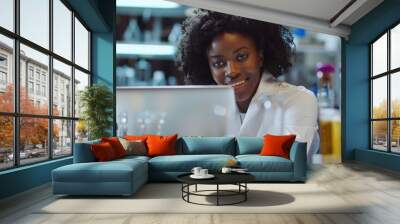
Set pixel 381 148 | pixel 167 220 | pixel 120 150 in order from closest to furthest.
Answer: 1. pixel 167 220
2. pixel 120 150
3. pixel 381 148

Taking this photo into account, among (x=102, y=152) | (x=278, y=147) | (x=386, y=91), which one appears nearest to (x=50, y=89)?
(x=102, y=152)

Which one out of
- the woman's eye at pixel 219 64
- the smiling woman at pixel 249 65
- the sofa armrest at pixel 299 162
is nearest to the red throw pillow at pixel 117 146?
the sofa armrest at pixel 299 162

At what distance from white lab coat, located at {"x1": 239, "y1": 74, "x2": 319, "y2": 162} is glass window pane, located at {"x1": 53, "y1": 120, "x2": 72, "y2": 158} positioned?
3569 millimetres

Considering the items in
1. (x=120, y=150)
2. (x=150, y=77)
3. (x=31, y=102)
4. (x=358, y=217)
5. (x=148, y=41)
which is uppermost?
(x=148, y=41)

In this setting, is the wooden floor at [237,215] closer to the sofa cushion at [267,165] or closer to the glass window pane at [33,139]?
the glass window pane at [33,139]

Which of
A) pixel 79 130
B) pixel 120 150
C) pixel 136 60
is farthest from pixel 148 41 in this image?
pixel 120 150

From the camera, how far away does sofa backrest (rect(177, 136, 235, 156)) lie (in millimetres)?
6656

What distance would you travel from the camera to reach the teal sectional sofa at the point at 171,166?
4703 millimetres

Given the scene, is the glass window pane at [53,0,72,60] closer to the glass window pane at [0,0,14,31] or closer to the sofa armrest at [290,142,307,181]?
the glass window pane at [0,0,14,31]

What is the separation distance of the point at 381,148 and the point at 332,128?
1131 millimetres

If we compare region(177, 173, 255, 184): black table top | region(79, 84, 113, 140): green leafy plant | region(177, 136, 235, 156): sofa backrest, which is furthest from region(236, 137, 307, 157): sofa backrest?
region(79, 84, 113, 140): green leafy plant

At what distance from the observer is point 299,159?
5.84m

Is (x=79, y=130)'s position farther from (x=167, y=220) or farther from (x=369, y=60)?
(x=369, y=60)

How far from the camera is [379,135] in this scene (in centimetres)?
848
